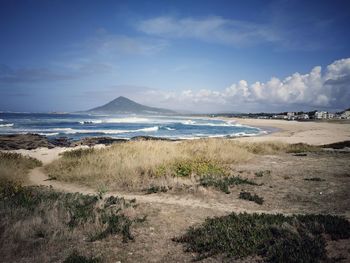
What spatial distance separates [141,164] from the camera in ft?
48.1

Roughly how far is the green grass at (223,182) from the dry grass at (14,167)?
849 centimetres

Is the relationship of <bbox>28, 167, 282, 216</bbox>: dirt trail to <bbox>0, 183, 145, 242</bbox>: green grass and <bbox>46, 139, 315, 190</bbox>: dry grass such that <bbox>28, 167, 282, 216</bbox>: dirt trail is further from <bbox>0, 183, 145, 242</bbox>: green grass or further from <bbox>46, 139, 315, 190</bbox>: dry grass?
<bbox>0, 183, 145, 242</bbox>: green grass

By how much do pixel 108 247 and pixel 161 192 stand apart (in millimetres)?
4989

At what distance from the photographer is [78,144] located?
31.9m

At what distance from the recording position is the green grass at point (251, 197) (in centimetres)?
1006

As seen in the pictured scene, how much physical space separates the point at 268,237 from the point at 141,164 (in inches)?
361

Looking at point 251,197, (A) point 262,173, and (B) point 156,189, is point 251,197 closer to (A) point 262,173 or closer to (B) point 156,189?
(B) point 156,189

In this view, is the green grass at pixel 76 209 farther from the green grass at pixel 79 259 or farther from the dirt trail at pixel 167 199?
the dirt trail at pixel 167 199

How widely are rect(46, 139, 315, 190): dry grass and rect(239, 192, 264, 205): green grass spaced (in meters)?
2.71

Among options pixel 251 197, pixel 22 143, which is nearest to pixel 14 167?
pixel 251 197

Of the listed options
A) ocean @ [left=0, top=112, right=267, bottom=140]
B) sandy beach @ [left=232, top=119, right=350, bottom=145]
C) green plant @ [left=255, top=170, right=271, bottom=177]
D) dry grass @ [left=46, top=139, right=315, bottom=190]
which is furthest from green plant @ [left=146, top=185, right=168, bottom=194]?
ocean @ [left=0, top=112, right=267, bottom=140]

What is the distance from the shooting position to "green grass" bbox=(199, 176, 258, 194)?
11.6 m

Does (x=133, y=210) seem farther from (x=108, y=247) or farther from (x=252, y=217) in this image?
(x=252, y=217)

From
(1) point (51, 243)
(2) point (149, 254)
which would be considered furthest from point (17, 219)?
(2) point (149, 254)
